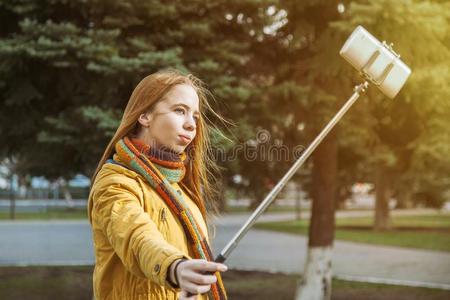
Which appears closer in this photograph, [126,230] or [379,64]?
[126,230]

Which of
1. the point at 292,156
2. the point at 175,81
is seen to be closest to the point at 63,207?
the point at 292,156

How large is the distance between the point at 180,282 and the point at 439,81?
6.00m

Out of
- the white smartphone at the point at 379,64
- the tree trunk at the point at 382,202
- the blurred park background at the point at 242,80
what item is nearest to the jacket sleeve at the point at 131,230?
the white smartphone at the point at 379,64

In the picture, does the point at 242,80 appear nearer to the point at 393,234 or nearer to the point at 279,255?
the point at 279,255

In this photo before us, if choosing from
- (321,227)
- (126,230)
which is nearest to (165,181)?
(126,230)

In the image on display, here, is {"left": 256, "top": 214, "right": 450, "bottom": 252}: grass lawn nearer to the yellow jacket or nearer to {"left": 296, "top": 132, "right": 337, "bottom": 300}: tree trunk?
{"left": 296, "top": 132, "right": 337, "bottom": 300}: tree trunk

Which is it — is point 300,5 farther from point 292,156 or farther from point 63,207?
point 63,207

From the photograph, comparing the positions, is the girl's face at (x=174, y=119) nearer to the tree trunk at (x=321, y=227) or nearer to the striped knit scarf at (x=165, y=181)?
the striped knit scarf at (x=165, y=181)

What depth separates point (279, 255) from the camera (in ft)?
54.3

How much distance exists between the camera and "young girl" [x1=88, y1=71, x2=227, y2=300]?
218 centimetres

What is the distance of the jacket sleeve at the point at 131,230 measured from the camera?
1990 millimetres

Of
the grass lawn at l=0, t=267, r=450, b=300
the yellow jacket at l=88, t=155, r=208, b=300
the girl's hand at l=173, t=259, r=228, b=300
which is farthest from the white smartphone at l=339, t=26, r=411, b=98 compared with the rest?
the grass lawn at l=0, t=267, r=450, b=300

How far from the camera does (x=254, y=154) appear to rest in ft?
30.9

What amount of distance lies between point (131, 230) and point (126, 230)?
0.02m
